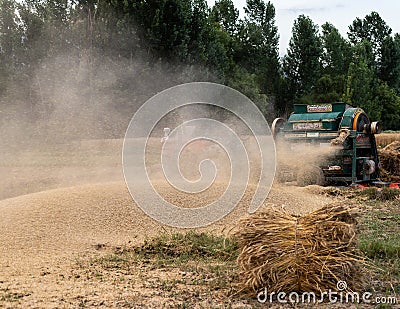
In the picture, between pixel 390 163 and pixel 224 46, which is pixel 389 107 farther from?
pixel 390 163

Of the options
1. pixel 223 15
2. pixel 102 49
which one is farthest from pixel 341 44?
pixel 102 49

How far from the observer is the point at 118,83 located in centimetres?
2330

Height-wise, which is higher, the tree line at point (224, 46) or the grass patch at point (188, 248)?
the tree line at point (224, 46)

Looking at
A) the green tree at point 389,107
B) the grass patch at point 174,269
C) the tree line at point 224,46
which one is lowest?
the grass patch at point 174,269

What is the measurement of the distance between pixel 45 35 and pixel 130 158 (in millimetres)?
14242

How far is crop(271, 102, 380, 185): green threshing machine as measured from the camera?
1088 cm

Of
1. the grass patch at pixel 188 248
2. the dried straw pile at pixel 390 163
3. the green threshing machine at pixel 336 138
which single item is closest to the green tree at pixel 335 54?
the dried straw pile at pixel 390 163

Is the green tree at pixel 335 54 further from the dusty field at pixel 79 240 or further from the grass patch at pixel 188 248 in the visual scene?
the grass patch at pixel 188 248

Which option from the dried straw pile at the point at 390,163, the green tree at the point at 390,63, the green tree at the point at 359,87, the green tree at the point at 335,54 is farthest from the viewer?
the green tree at the point at 390,63

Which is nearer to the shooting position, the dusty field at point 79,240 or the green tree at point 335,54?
the dusty field at point 79,240

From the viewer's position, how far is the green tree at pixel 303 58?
4259cm

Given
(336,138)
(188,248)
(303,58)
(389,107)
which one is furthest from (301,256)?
(389,107)

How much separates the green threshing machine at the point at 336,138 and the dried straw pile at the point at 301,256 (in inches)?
247

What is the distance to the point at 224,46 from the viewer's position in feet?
128
